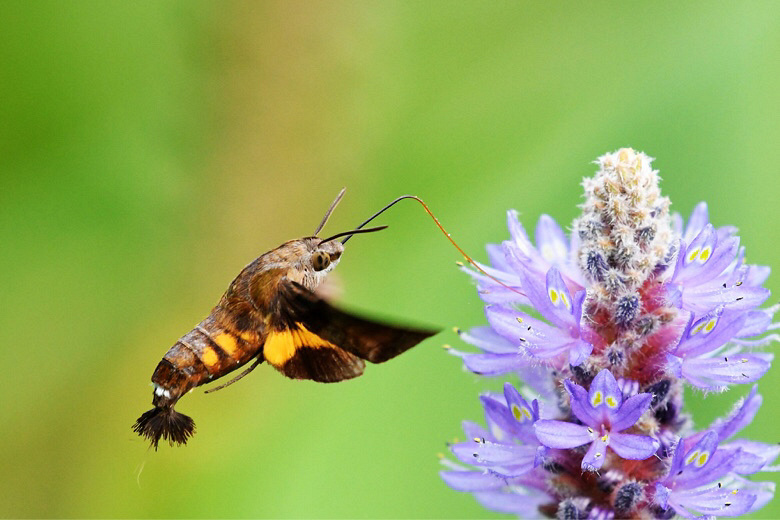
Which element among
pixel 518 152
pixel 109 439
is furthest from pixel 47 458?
pixel 518 152

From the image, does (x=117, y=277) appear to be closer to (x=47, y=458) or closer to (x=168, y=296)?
(x=168, y=296)

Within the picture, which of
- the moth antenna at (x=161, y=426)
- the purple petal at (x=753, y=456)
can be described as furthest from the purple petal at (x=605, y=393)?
the moth antenna at (x=161, y=426)

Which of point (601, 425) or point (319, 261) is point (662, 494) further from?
point (319, 261)

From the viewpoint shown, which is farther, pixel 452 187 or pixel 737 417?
pixel 452 187

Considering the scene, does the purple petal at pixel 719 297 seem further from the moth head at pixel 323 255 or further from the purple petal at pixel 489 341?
the moth head at pixel 323 255

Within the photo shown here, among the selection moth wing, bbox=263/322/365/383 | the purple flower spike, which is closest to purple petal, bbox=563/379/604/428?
the purple flower spike

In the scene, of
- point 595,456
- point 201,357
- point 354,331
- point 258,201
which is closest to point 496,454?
point 595,456
